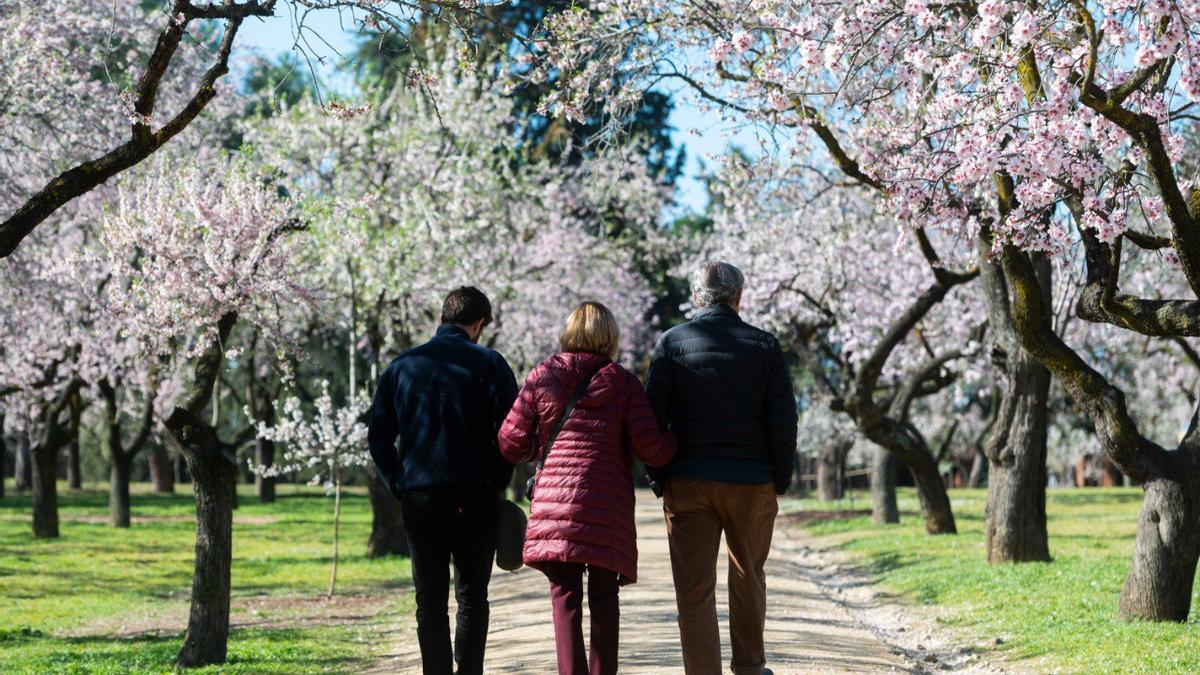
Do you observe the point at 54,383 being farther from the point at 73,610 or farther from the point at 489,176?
the point at 73,610

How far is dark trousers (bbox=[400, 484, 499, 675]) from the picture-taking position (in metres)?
6.50

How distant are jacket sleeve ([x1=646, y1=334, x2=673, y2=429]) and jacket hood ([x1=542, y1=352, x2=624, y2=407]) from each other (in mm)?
260

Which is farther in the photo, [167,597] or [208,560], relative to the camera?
[167,597]

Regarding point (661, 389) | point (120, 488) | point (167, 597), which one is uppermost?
point (661, 389)

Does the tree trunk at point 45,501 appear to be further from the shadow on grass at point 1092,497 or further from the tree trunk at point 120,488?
the shadow on grass at point 1092,497

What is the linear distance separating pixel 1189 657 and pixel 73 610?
38.8 ft

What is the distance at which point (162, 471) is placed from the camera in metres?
46.2

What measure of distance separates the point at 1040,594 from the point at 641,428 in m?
7.65

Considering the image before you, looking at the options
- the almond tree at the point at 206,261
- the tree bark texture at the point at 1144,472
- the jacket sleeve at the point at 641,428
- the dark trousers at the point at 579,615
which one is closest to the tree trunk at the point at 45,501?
the almond tree at the point at 206,261

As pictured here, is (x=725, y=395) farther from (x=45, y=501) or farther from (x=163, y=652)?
(x=45, y=501)

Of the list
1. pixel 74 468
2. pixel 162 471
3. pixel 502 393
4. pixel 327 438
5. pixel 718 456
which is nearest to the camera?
pixel 718 456

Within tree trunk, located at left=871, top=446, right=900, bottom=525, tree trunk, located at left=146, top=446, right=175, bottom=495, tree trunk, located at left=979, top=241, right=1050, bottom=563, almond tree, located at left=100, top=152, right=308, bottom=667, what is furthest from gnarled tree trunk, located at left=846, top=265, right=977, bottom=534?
tree trunk, located at left=146, top=446, right=175, bottom=495

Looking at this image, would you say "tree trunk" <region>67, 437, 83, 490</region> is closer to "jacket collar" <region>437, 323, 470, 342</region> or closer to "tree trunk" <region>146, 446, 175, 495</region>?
"tree trunk" <region>146, 446, 175, 495</region>

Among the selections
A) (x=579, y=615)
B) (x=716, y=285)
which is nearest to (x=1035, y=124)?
(x=716, y=285)
